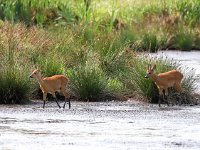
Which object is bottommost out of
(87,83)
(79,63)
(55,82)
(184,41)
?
(184,41)

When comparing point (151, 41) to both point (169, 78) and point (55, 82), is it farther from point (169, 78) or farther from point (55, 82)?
point (55, 82)

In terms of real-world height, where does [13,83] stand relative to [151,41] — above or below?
above

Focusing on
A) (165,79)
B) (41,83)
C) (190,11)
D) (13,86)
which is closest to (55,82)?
(41,83)

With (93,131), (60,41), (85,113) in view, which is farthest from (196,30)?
(93,131)

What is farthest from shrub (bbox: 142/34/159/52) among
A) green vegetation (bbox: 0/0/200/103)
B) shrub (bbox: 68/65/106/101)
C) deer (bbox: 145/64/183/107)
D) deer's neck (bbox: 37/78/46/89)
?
deer's neck (bbox: 37/78/46/89)

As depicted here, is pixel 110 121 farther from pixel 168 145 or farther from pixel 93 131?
pixel 168 145

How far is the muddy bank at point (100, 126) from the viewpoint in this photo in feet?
45.9

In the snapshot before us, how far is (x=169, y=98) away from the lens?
19844mm

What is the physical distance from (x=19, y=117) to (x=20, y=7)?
1722cm

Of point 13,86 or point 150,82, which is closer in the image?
point 13,86

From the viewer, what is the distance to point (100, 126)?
15930 millimetres

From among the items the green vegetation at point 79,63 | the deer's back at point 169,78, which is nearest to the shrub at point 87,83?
the green vegetation at point 79,63

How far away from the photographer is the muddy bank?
13977 mm

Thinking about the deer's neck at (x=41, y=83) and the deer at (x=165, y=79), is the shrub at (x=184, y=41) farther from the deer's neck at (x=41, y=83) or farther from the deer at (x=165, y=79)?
the deer's neck at (x=41, y=83)
